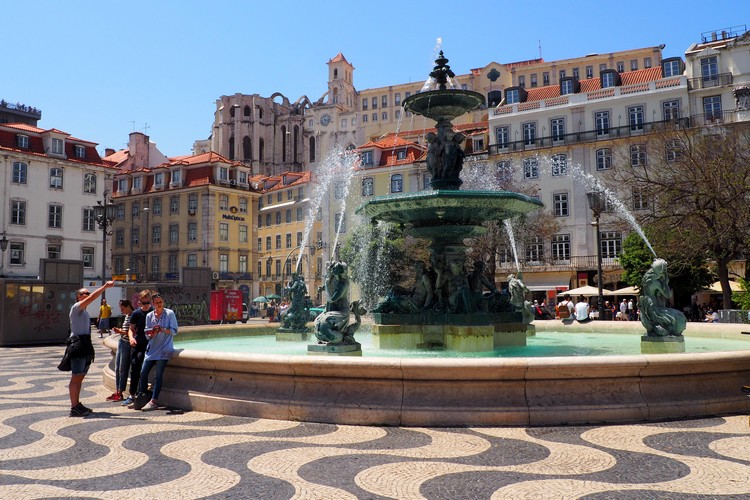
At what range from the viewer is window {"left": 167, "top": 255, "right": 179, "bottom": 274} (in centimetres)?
6072

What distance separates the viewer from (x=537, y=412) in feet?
19.7

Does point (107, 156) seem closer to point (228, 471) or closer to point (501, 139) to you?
point (501, 139)

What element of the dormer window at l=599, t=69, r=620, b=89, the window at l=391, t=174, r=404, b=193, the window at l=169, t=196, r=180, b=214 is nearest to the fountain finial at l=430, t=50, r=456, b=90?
the dormer window at l=599, t=69, r=620, b=89

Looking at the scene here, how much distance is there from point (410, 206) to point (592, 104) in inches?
1448

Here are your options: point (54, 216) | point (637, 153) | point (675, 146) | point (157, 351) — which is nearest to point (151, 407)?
point (157, 351)

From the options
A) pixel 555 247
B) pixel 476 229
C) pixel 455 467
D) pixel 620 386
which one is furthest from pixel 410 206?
pixel 555 247

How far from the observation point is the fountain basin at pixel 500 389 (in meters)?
6.03

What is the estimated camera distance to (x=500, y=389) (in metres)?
6.11

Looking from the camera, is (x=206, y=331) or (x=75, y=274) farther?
(x=75, y=274)

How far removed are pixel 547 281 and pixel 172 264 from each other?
1436 inches

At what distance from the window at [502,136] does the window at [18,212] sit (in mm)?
33450

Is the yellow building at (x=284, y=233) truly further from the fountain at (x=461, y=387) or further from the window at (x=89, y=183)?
the fountain at (x=461, y=387)

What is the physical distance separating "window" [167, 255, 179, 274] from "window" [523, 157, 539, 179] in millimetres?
34382

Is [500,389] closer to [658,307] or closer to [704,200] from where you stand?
[658,307]
